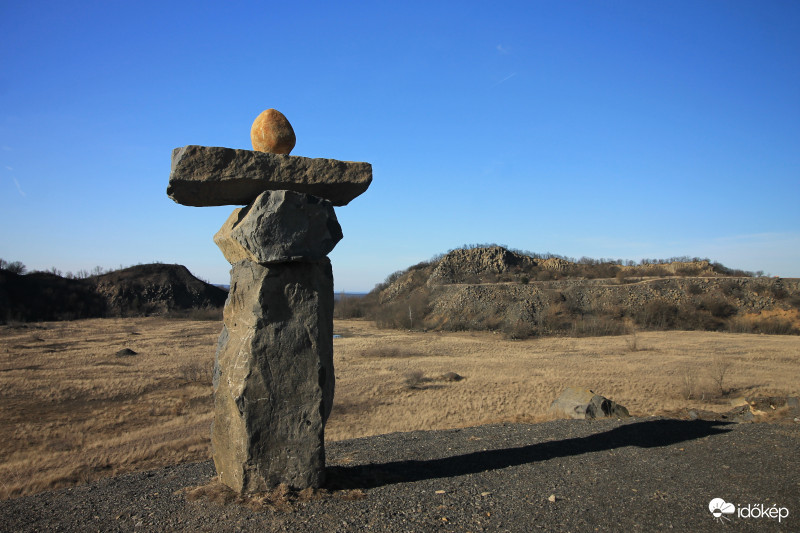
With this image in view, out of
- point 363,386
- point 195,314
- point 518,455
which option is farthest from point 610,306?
point 195,314

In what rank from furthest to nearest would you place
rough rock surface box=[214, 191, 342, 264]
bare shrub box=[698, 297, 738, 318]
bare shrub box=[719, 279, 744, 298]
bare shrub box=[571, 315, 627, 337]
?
bare shrub box=[719, 279, 744, 298], bare shrub box=[698, 297, 738, 318], bare shrub box=[571, 315, 627, 337], rough rock surface box=[214, 191, 342, 264]

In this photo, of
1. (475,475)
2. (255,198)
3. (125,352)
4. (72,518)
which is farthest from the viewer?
(125,352)

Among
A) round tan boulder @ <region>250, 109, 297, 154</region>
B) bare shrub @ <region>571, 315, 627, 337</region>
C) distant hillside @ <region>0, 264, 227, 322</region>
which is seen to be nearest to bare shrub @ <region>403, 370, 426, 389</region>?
round tan boulder @ <region>250, 109, 297, 154</region>

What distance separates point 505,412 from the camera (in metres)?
12.7

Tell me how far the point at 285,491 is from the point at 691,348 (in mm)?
22657

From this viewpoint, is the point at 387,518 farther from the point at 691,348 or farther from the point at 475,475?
the point at 691,348

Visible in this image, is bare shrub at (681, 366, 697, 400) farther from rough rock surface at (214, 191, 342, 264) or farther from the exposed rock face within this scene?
the exposed rock face

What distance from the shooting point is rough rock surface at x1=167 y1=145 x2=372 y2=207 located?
5.43 m

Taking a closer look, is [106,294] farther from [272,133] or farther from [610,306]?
[272,133]

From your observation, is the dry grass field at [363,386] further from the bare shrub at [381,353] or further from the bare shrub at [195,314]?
the bare shrub at [195,314]

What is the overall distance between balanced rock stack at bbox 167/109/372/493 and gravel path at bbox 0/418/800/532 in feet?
1.82

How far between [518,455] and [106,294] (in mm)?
53159

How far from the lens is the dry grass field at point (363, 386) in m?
9.98

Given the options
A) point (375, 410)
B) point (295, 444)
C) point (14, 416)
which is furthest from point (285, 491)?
point (14, 416)
